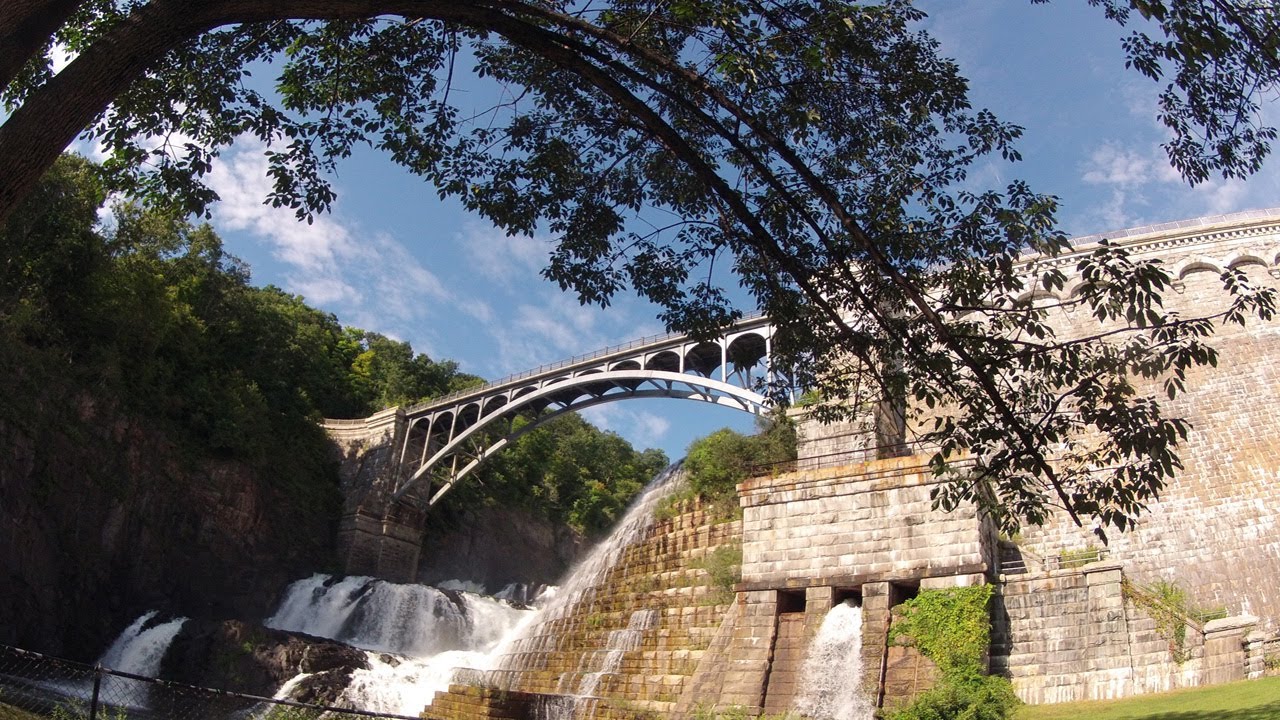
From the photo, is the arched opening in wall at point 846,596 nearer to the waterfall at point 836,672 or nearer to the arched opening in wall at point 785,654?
the waterfall at point 836,672

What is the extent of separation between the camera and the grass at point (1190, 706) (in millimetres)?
8133

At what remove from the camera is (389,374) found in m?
51.1

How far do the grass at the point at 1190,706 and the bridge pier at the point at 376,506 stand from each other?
30.1 metres

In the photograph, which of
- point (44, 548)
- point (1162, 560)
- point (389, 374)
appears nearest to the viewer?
point (1162, 560)

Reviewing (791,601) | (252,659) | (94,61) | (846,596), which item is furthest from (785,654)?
(252,659)

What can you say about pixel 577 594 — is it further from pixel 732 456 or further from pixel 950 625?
pixel 950 625

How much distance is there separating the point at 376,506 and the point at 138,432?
11.4 m

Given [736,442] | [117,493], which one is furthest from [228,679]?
[736,442]

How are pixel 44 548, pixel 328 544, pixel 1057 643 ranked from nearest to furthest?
1. pixel 1057 643
2. pixel 44 548
3. pixel 328 544

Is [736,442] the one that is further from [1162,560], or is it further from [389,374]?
[389,374]

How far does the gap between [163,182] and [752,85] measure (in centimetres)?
501

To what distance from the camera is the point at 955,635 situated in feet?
40.5

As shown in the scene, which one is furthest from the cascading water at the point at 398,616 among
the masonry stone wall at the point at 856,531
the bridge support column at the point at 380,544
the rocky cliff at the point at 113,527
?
the masonry stone wall at the point at 856,531

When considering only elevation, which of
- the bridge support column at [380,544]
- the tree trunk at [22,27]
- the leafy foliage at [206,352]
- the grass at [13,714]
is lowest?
the grass at [13,714]
